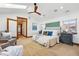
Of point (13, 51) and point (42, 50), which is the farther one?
point (42, 50)

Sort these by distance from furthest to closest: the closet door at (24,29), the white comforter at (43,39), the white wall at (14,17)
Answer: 1. the white comforter at (43,39)
2. the closet door at (24,29)
3. the white wall at (14,17)

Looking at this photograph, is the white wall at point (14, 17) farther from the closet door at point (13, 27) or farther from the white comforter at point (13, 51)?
the white comforter at point (13, 51)

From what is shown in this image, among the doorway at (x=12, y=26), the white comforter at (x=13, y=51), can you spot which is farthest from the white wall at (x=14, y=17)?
the white comforter at (x=13, y=51)

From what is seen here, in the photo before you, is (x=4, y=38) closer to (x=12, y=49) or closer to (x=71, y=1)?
(x=12, y=49)

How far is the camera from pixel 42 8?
155cm

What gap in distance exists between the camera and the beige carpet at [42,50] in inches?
58.0

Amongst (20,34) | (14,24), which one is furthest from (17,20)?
(20,34)

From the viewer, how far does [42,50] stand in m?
1.62

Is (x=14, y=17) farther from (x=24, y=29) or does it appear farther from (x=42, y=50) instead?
(x=42, y=50)

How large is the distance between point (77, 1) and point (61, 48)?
80 centimetres

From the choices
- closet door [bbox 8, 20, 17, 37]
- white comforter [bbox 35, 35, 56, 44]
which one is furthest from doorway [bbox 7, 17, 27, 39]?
white comforter [bbox 35, 35, 56, 44]

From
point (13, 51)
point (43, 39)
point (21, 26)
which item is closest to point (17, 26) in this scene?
point (21, 26)

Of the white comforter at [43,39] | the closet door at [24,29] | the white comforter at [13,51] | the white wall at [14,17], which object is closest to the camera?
the white comforter at [13,51]

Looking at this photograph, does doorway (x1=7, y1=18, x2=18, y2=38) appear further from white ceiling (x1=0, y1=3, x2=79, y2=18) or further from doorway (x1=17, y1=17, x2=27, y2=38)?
white ceiling (x1=0, y1=3, x2=79, y2=18)
